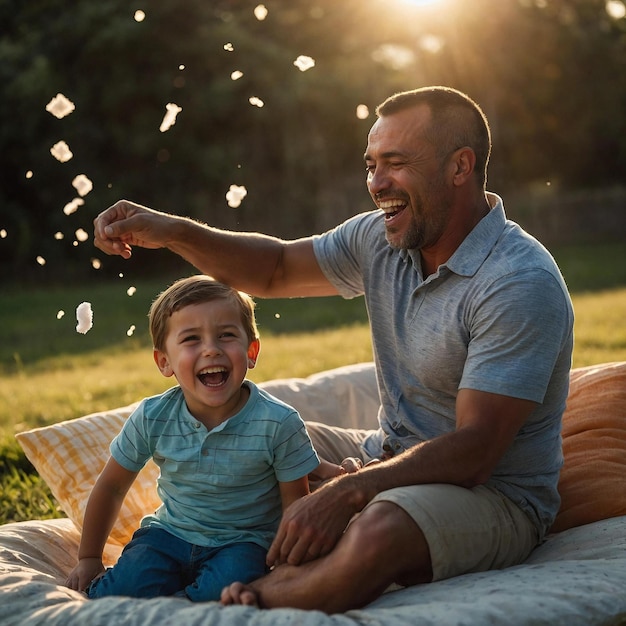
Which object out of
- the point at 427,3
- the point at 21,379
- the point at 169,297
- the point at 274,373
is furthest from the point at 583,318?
the point at 427,3

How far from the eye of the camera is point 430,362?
3.48 metres

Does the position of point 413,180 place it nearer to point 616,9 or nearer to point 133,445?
point 133,445

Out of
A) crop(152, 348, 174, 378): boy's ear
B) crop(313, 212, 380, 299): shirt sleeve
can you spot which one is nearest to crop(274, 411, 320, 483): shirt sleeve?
crop(152, 348, 174, 378): boy's ear

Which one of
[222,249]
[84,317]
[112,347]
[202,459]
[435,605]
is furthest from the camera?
[112,347]

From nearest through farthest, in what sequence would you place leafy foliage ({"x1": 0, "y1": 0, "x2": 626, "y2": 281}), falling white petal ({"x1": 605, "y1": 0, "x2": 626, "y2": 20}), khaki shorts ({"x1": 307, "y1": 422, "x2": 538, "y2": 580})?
1. khaki shorts ({"x1": 307, "y1": 422, "x2": 538, "y2": 580})
2. leafy foliage ({"x1": 0, "y1": 0, "x2": 626, "y2": 281})
3. falling white petal ({"x1": 605, "y1": 0, "x2": 626, "y2": 20})

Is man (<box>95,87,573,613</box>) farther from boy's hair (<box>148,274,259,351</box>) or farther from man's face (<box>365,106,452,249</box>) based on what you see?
boy's hair (<box>148,274,259,351</box>)

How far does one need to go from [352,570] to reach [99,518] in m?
1.01

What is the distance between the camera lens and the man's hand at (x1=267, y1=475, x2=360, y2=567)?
2857mm

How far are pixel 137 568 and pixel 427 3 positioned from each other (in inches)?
877

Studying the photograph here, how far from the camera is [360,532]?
9.28ft

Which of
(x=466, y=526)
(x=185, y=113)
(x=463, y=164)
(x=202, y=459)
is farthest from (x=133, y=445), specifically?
(x=185, y=113)

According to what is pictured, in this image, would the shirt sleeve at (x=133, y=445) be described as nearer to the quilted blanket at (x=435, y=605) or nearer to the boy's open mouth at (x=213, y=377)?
the boy's open mouth at (x=213, y=377)

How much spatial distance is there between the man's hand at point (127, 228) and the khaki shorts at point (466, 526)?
131 centimetres

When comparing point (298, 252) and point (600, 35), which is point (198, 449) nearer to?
point (298, 252)
